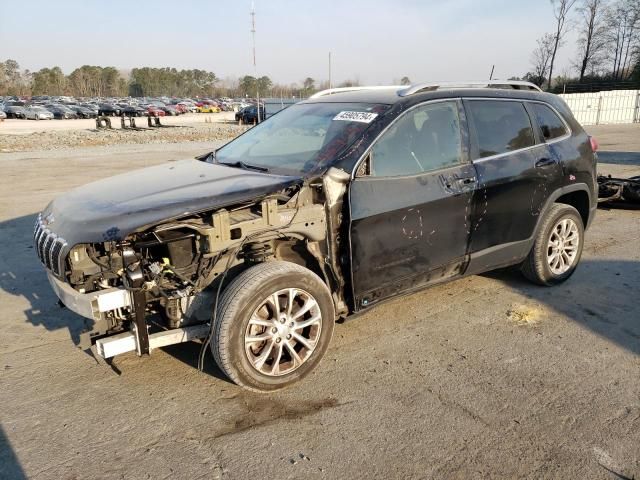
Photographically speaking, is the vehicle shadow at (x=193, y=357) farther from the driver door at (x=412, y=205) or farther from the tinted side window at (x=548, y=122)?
the tinted side window at (x=548, y=122)

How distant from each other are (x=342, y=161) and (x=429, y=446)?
1.86m

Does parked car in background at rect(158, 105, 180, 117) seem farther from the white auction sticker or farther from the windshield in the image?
the white auction sticker

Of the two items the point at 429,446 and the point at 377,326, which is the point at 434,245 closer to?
the point at 377,326

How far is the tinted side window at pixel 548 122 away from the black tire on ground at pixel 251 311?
279 cm

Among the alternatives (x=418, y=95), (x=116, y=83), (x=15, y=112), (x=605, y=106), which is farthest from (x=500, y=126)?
(x=116, y=83)

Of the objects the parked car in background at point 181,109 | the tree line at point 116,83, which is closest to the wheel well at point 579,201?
the parked car in background at point 181,109

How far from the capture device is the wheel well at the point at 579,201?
505 cm

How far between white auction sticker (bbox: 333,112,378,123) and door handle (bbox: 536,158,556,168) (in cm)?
170

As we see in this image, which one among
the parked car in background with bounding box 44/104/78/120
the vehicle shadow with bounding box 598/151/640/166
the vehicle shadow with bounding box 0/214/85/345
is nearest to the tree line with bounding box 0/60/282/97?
the parked car in background with bounding box 44/104/78/120

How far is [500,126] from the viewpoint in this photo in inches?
173

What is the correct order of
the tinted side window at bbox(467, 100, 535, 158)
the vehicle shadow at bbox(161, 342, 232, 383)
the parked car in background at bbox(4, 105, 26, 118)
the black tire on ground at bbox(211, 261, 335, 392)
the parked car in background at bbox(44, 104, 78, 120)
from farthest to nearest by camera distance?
the parked car in background at bbox(44, 104, 78, 120)
the parked car in background at bbox(4, 105, 26, 118)
the tinted side window at bbox(467, 100, 535, 158)
the vehicle shadow at bbox(161, 342, 232, 383)
the black tire on ground at bbox(211, 261, 335, 392)

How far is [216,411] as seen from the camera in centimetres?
307

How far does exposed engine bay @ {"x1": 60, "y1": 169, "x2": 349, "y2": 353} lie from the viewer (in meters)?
3.02

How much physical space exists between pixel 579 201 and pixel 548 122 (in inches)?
36.1
